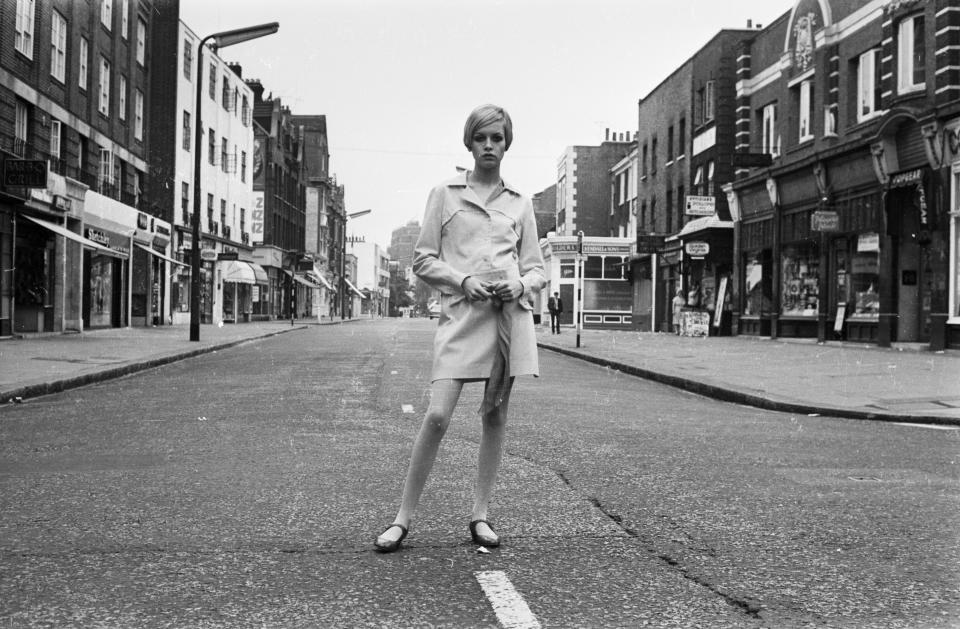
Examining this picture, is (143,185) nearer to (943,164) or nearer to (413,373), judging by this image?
(413,373)

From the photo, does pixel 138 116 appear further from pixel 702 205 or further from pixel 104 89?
pixel 702 205

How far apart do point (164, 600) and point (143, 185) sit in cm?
3410

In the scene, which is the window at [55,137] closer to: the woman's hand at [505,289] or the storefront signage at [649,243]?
the storefront signage at [649,243]

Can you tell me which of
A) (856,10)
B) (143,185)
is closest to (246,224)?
(143,185)

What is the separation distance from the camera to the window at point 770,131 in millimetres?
28984

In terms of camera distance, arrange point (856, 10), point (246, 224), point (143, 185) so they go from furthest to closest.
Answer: point (246, 224) < point (143, 185) < point (856, 10)

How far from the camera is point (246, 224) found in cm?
5388

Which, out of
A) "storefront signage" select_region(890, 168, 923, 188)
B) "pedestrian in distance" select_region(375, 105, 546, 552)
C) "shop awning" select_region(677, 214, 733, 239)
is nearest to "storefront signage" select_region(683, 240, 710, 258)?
"shop awning" select_region(677, 214, 733, 239)

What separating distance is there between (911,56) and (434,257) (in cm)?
1997

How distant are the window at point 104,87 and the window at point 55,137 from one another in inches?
147

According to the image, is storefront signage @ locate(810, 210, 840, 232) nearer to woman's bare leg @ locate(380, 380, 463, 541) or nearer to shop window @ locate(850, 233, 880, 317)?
shop window @ locate(850, 233, 880, 317)

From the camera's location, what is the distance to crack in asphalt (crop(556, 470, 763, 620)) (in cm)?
343

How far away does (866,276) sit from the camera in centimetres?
2277

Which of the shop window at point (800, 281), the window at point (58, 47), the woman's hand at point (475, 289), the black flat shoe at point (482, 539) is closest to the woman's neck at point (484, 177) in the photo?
the woman's hand at point (475, 289)
